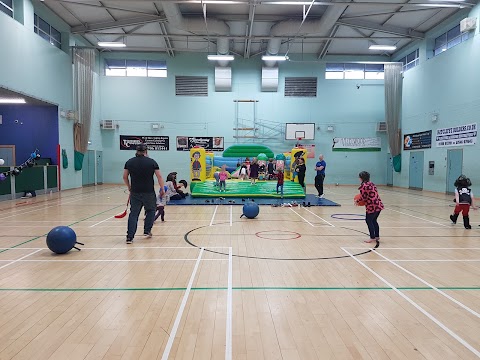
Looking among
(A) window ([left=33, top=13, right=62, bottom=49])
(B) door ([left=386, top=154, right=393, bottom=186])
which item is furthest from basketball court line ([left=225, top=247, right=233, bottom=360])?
(B) door ([left=386, top=154, right=393, bottom=186])

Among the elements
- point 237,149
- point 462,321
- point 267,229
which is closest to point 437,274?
point 462,321

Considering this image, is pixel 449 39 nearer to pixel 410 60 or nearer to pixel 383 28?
pixel 383 28

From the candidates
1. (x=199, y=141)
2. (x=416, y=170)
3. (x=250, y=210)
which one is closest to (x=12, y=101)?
(x=199, y=141)

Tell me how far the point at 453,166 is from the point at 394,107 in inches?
251

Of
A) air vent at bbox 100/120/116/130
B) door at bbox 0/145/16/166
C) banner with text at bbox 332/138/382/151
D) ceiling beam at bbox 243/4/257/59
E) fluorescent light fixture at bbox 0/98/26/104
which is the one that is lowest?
door at bbox 0/145/16/166

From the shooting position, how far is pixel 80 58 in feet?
64.6

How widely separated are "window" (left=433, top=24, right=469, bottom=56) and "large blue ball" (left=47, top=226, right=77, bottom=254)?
61.1ft

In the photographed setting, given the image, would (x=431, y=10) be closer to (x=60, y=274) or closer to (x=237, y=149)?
(x=237, y=149)

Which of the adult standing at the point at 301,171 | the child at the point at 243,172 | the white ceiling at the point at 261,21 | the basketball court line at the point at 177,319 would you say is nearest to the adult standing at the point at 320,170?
the adult standing at the point at 301,171

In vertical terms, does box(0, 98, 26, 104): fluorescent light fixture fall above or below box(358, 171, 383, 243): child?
above

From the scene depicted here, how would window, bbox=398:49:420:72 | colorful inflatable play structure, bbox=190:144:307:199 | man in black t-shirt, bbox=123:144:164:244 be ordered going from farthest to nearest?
window, bbox=398:49:420:72 < colorful inflatable play structure, bbox=190:144:307:199 < man in black t-shirt, bbox=123:144:164:244

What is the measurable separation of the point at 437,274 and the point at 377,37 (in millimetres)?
18628

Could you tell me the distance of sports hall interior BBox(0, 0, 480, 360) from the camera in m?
3.31

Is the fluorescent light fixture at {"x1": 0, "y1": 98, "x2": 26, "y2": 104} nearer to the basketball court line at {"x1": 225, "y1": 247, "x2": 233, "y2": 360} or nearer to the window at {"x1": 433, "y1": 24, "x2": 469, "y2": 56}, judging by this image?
the basketball court line at {"x1": 225, "y1": 247, "x2": 233, "y2": 360}
